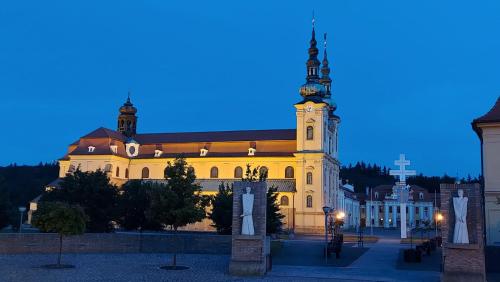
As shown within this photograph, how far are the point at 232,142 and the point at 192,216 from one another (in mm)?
50516

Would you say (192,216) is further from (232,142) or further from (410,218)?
(410,218)

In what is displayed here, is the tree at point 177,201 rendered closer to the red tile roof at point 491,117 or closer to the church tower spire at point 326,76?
the red tile roof at point 491,117

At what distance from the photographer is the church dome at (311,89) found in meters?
72.2

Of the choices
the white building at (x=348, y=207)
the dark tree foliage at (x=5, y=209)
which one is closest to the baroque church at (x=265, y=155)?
the white building at (x=348, y=207)

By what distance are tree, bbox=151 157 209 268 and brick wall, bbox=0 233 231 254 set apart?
3.00 m

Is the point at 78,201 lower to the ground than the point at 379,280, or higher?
higher

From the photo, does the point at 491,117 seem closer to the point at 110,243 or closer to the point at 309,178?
the point at 110,243

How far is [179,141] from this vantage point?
7812cm

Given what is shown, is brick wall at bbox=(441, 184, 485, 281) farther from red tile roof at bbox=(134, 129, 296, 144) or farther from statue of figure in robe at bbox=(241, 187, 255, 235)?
red tile roof at bbox=(134, 129, 296, 144)

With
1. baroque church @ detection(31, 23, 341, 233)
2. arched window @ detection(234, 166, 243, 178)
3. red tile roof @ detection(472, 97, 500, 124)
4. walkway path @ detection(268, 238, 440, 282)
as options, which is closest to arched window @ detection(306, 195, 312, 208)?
baroque church @ detection(31, 23, 341, 233)

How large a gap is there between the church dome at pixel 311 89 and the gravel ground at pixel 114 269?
47.7 meters

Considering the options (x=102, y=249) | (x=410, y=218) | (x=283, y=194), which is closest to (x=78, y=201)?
(x=102, y=249)

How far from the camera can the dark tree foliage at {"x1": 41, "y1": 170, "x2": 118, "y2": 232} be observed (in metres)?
36.1

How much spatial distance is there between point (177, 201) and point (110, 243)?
7143 mm
